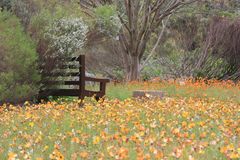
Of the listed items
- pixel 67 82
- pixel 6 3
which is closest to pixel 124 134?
pixel 67 82

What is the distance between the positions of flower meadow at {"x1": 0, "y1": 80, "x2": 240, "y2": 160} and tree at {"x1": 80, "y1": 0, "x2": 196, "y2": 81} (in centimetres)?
1204

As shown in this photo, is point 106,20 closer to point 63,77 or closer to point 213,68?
point 63,77

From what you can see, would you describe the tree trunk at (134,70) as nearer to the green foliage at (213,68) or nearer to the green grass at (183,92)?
the green foliage at (213,68)

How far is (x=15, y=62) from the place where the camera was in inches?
448

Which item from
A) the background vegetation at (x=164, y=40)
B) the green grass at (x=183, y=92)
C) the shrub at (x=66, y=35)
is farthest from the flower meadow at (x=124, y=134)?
the green grass at (x=183, y=92)

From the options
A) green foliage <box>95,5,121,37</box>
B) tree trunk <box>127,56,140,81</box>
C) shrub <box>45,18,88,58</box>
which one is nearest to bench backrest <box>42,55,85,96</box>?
shrub <box>45,18,88,58</box>

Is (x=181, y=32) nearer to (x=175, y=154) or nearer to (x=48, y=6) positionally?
(x=48, y=6)

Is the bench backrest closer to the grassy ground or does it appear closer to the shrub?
the shrub

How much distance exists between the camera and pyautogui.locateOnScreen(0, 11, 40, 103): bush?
11164mm

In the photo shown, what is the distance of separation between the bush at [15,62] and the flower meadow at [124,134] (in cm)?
237

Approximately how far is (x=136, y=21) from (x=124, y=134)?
15.4 meters

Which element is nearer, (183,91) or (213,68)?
(183,91)

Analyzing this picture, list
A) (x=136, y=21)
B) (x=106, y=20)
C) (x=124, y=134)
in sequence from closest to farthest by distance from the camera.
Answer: (x=124, y=134) < (x=106, y=20) < (x=136, y=21)

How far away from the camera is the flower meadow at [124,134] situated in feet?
14.9
